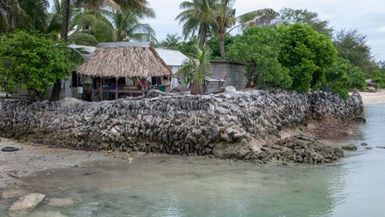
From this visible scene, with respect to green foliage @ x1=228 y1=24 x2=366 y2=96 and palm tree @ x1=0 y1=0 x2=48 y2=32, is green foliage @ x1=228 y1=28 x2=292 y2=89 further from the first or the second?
palm tree @ x1=0 y1=0 x2=48 y2=32

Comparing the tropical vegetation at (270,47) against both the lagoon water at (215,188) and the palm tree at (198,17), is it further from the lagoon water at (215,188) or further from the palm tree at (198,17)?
the lagoon water at (215,188)

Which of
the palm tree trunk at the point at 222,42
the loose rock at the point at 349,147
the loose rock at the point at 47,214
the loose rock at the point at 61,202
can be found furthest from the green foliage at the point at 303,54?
the loose rock at the point at 47,214

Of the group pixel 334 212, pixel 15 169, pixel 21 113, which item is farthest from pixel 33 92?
pixel 334 212

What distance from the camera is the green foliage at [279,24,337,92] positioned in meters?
26.9

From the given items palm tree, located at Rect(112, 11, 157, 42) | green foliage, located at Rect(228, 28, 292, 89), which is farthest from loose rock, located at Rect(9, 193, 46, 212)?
palm tree, located at Rect(112, 11, 157, 42)

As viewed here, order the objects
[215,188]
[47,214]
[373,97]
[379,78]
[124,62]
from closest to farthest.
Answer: [47,214] → [215,188] → [124,62] → [373,97] → [379,78]

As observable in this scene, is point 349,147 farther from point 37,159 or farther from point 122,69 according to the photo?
point 37,159

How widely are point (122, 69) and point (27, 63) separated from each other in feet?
13.4

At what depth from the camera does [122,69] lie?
73.8 feet

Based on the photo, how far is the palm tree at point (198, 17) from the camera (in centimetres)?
3647

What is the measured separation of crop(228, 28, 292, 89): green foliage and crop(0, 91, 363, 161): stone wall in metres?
2.16

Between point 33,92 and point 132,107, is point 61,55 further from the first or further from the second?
point 132,107

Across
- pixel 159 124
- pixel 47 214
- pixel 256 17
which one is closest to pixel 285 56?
pixel 256 17

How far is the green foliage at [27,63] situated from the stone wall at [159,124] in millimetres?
1608
